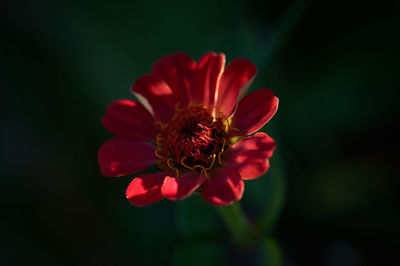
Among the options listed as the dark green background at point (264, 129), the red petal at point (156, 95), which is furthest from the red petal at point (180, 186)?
the dark green background at point (264, 129)

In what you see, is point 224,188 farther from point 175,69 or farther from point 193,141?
point 175,69

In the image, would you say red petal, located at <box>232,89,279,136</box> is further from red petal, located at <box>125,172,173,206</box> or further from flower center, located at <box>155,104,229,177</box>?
red petal, located at <box>125,172,173,206</box>

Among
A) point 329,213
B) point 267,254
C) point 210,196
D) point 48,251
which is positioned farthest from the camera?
point 48,251

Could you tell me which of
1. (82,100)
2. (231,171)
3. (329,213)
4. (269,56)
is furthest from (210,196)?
(82,100)

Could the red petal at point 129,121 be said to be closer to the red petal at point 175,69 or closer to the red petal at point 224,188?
the red petal at point 175,69

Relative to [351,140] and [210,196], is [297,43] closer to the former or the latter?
[351,140]

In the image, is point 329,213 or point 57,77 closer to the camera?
point 329,213
